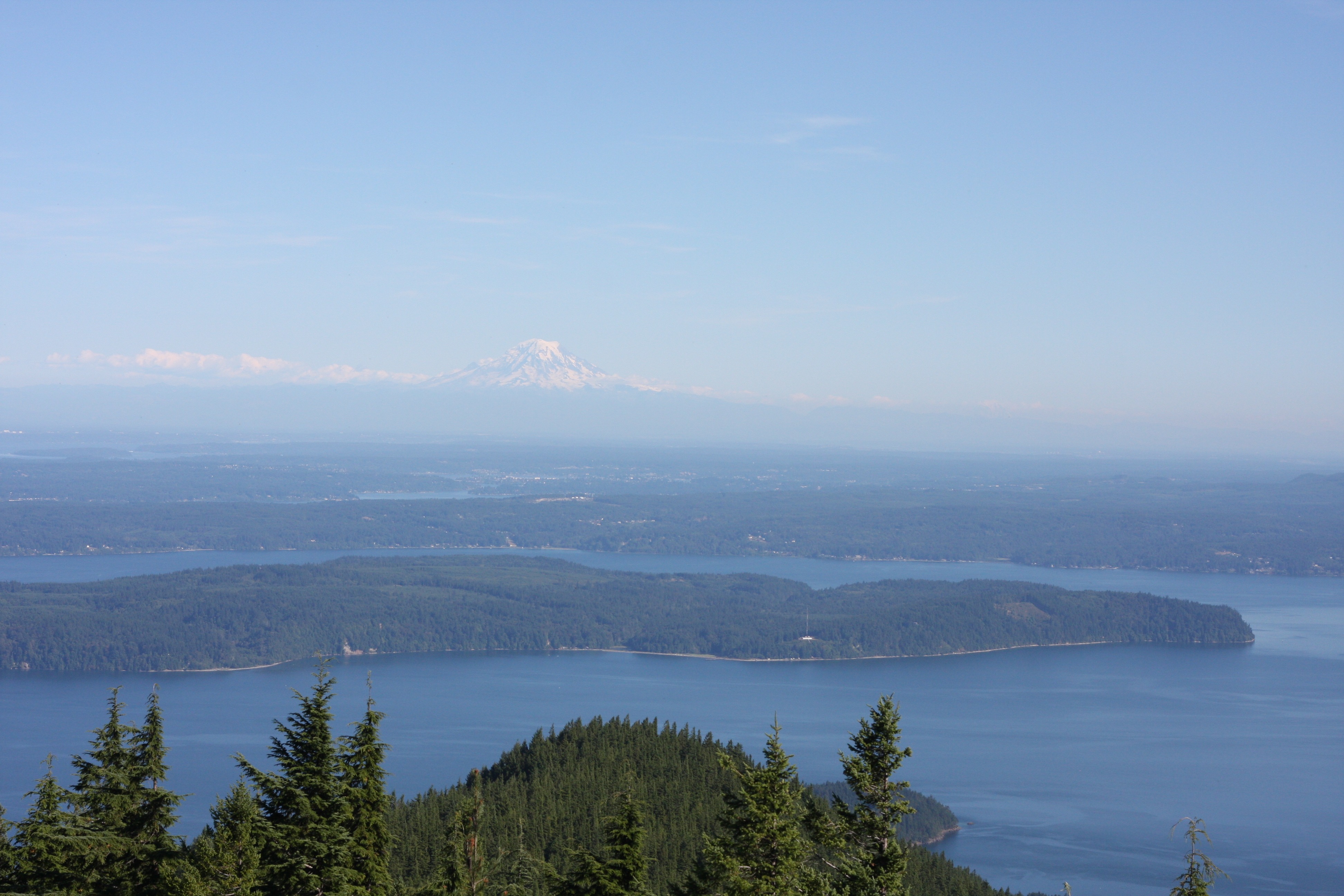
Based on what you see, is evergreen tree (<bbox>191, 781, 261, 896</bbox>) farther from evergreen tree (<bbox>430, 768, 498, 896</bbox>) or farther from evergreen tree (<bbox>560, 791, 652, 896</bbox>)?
evergreen tree (<bbox>560, 791, 652, 896</bbox>)

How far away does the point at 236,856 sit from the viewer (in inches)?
520

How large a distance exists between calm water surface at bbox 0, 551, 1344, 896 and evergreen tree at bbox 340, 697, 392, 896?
55.9m

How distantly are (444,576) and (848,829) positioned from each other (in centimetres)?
16166

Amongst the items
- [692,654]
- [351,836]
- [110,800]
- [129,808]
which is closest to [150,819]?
[129,808]

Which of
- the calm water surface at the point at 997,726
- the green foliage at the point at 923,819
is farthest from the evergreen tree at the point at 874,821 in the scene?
the green foliage at the point at 923,819

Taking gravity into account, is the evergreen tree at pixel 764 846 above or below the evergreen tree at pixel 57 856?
above

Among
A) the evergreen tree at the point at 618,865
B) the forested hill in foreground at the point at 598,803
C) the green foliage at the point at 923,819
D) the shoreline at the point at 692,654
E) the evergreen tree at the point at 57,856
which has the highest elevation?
the evergreen tree at the point at 618,865

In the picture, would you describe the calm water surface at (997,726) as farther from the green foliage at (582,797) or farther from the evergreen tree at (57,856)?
the evergreen tree at (57,856)

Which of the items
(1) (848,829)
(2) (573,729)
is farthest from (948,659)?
(1) (848,829)

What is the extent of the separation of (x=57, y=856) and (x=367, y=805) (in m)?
4.27

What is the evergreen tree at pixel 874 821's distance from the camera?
1327 centimetres

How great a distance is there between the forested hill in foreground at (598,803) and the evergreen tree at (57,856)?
1849 centimetres

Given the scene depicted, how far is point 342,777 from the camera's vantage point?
14367 millimetres

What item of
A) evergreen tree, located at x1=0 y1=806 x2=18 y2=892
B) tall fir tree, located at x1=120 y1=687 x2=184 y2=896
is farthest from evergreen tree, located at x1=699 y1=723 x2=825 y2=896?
evergreen tree, located at x1=0 y1=806 x2=18 y2=892
